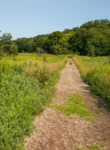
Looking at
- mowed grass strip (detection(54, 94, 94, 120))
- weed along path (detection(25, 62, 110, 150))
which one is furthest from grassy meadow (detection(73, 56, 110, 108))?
mowed grass strip (detection(54, 94, 94, 120))

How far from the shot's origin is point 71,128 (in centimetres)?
455

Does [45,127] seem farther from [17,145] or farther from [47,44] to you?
[47,44]

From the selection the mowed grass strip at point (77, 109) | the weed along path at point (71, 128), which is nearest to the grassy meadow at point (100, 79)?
the weed along path at point (71, 128)

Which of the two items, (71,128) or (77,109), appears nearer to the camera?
(71,128)

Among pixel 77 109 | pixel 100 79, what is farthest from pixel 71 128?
pixel 100 79

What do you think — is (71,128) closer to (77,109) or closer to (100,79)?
(77,109)

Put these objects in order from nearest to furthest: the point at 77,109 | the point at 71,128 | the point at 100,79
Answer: the point at 71,128 → the point at 77,109 → the point at 100,79

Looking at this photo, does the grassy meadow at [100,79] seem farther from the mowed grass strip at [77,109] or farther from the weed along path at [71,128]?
the mowed grass strip at [77,109]

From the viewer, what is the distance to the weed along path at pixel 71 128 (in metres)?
Answer: 3.73

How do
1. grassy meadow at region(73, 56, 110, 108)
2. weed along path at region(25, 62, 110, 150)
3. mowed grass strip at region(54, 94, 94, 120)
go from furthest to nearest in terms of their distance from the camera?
grassy meadow at region(73, 56, 110, 108), mowed grass strip at region(54, 94, 94, 120), weed along path at region(25, 62, 110, 150)

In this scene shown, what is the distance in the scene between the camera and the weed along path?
3.73 metres

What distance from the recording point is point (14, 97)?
535cm

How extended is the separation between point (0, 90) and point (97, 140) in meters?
3.82

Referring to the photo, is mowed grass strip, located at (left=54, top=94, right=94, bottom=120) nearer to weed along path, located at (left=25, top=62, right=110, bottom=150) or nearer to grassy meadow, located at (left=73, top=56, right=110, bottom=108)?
weed along path, located at (left=25, top=62, right=110, bottom=150)
